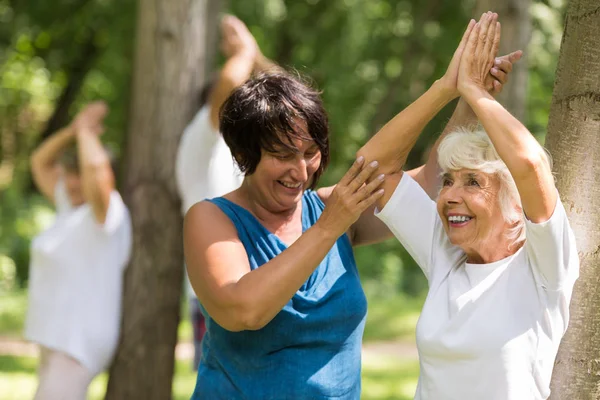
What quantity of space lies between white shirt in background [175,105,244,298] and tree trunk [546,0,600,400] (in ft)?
7.42

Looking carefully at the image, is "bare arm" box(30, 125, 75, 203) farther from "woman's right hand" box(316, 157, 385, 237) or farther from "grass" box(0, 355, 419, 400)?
"woman's right hand" box(316, 157, 385, 237)

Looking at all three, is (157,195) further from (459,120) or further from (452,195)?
(452,195)

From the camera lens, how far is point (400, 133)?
271cm

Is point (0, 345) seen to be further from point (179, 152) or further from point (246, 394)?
point (246, 394)

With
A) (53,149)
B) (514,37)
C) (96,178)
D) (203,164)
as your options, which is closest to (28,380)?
(53,149)

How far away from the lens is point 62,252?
16.6 feet

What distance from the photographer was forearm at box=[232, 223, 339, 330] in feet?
8.40

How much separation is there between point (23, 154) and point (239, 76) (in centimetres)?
1830

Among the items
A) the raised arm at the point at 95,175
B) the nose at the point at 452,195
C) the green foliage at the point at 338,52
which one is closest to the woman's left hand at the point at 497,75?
the nose at the point at 452,195

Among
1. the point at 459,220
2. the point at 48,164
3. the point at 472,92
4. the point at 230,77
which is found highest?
the point at 230,77

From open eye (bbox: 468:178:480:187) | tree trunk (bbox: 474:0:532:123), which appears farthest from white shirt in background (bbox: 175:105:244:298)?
open eye (bbox: 468:178:480:187)

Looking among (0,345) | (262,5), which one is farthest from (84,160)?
(262,5)

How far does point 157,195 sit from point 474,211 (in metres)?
3.32

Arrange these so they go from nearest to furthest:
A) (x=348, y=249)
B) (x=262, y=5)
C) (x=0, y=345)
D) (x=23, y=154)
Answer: (x=348, y=249), (x=0, y=345), (x=262, y=5), (x=23, y=154)
